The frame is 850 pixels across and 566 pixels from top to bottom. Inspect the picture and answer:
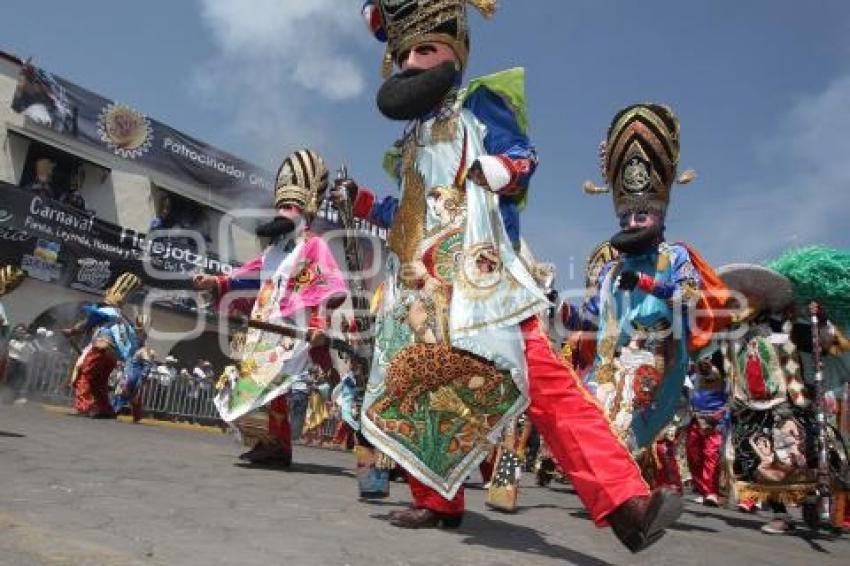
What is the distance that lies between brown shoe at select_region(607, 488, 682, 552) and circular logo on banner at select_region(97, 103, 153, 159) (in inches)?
790

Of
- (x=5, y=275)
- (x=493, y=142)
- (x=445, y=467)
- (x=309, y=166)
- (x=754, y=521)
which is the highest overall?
(x=309, y=166)

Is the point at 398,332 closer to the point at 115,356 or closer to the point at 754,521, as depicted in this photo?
the point at 754,521

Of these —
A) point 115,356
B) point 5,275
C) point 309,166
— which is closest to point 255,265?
point 309,166

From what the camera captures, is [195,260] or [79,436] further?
[195,260]

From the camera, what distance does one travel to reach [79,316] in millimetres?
17531

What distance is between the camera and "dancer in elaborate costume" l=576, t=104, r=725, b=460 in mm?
4680

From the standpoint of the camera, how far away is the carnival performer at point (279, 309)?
523cm

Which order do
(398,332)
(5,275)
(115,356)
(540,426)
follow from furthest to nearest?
(115,356), (5,275), (398,332), (540,426)

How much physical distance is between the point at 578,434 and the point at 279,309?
317 centimetres

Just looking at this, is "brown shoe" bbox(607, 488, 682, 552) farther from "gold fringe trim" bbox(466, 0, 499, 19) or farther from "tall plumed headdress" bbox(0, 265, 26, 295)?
"tall plumed headdress" bbox(0, 265, 26, 295)

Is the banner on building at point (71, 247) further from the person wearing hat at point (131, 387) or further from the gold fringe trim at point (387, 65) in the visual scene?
the gold fringe trim at point (387, 65)

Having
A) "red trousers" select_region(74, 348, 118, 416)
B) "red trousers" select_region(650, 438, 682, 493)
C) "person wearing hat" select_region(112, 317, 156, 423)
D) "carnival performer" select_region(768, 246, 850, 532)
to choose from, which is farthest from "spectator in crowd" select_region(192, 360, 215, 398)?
"carnival performer" select_region(768, 246, 850, 532)

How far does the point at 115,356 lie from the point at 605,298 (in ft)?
24.5

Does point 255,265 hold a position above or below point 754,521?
above
